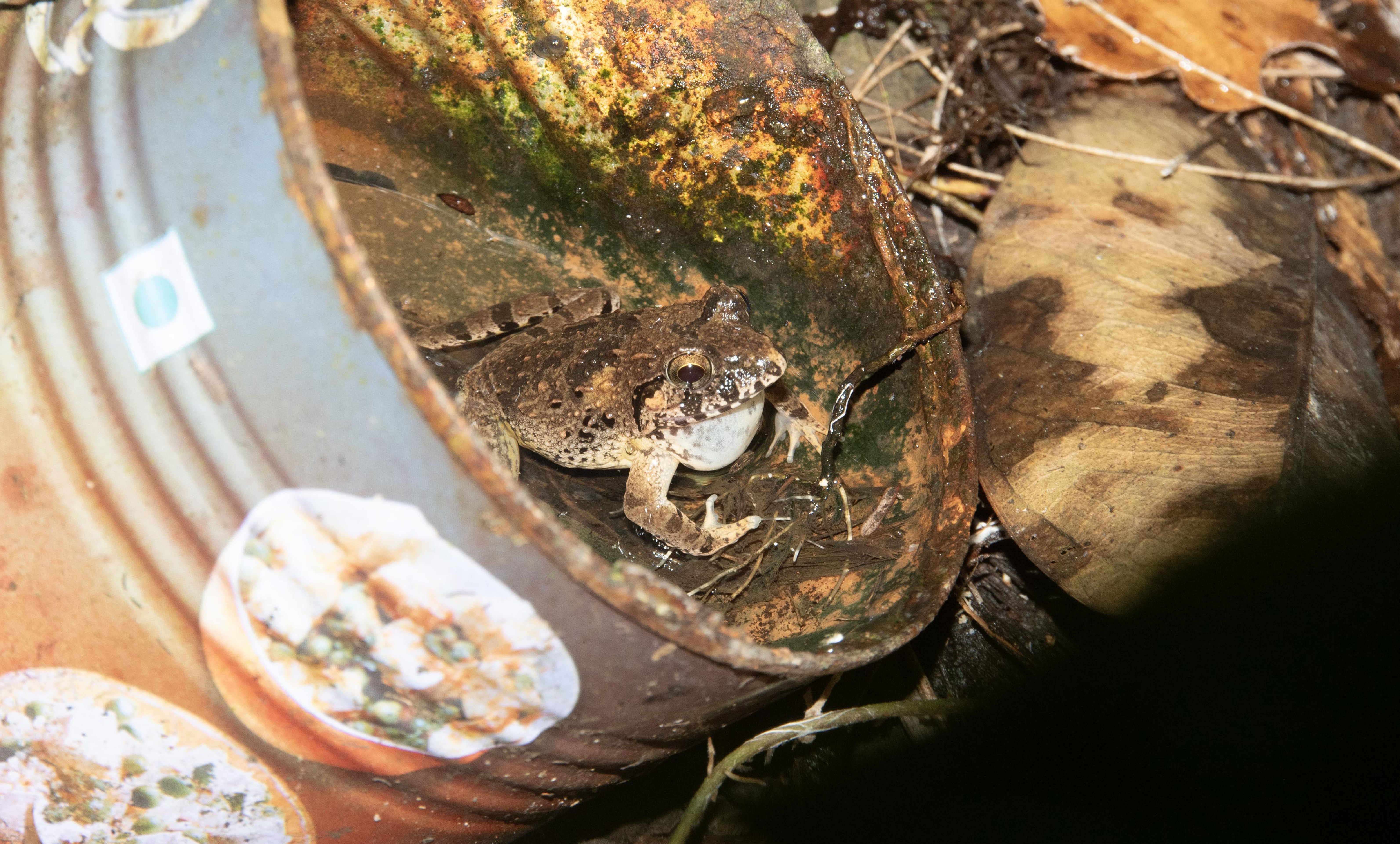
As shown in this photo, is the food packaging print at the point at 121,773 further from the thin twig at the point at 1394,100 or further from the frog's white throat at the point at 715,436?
the thin twig at the point at 1394,100

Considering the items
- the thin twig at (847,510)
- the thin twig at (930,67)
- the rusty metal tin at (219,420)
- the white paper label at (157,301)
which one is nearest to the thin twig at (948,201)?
the thin twig at (930,67)

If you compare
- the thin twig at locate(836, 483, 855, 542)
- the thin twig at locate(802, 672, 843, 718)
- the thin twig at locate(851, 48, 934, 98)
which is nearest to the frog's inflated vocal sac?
the thin twig at locate(836, 483, 855, 542)

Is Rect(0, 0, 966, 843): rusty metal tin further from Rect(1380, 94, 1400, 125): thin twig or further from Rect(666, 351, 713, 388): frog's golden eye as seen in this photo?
Rect(1380, 94, 1400, 125): thin twig

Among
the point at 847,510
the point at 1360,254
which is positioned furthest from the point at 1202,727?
the point at 1360,254

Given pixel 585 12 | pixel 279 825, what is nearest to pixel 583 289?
pixel 585 12

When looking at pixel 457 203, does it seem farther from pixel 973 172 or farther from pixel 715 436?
pixel 973 172

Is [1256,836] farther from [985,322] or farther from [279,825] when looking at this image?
[279,825]
